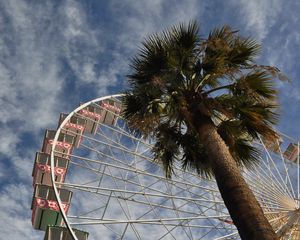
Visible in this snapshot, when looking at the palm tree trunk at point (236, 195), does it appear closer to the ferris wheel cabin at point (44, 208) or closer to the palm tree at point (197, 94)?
the palm tree at point (197, 94)

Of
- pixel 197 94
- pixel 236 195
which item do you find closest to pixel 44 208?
pixel 197 94

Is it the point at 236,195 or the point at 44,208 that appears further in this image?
the point at 44,208

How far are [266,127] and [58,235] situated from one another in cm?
899

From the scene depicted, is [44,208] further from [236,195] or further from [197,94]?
[236,195]

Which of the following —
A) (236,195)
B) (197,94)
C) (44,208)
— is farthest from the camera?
(44,208)

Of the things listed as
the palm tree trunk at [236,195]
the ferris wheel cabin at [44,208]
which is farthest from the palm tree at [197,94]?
the ferris wheel cabin at [44,208]

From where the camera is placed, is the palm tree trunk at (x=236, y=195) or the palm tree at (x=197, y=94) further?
the palm tree at (x=197, y=94)

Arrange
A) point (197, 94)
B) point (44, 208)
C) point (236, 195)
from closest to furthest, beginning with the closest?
point (236, 195), point (197, 94), point (44, 208)

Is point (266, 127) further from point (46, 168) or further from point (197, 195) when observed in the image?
point (46, 168)

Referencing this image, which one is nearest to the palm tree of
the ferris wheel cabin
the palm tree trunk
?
the palm tree trunk

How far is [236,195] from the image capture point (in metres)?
5.84

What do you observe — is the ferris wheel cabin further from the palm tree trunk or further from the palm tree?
the palm tree trunk

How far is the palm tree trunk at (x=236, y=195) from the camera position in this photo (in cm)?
522

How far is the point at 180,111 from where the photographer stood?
27.3 ft
